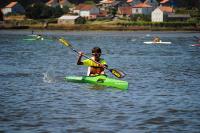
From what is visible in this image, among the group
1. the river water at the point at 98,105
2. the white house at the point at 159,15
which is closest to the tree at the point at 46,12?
the white house at the point at 159,15

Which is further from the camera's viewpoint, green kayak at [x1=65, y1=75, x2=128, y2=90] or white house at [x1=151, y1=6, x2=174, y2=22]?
white house at [x1=151, y1=6, x2=174, y2=22]

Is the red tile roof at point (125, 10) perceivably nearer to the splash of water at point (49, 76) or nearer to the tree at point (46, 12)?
the tree at point (46, 12)

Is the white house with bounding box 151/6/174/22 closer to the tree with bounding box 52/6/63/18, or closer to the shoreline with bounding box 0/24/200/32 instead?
the shoreline with bounding box 0/24/200/32

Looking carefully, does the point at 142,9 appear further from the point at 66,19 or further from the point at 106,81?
the point at 106,81

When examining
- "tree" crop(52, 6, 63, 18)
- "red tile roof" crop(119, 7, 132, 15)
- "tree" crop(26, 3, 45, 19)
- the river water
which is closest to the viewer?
Answer: the river water

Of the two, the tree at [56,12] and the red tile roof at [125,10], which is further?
the red tile roof at [125,10]

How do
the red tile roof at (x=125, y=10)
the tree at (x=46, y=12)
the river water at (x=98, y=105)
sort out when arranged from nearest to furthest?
the river water at (x=98, y=105), the tree at (x=46, y=12), the red tile roof at (x=125, y=10)

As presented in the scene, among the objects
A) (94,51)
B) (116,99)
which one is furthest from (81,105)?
(94,51)

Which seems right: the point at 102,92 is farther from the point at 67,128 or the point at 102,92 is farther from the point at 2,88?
the point at 67,128

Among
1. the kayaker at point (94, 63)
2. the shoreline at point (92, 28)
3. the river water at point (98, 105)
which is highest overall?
the kayaker at point (94, 63)

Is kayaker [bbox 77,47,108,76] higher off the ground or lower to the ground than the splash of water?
higher

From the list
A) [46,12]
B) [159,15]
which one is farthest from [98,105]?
[46,12]

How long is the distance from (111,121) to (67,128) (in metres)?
1.88

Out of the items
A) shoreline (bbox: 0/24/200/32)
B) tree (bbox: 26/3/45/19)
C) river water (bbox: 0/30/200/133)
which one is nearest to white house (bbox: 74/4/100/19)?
tree (bbox: 26/3/45/19)
